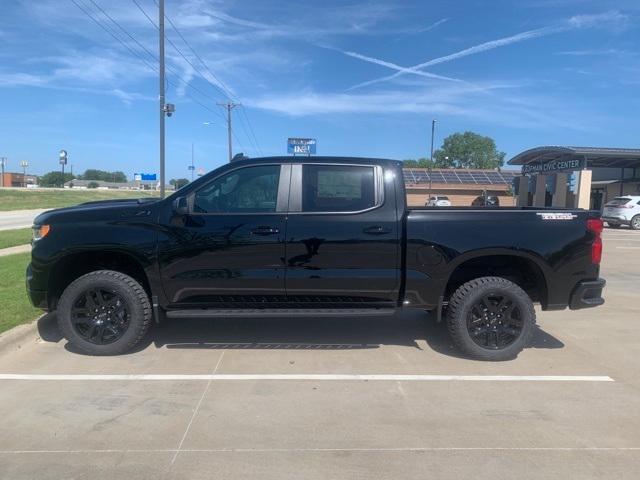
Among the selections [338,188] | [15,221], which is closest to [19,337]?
[338,188]

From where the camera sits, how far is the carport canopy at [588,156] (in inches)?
1244

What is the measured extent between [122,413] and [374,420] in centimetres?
192

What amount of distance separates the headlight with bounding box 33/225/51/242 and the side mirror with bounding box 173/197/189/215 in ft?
4.13

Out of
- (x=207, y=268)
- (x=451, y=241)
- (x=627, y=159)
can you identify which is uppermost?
(x=627, y=159)

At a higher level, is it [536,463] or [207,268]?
[207,268]

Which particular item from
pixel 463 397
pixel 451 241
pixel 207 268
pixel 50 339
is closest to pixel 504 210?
pixel 451 241

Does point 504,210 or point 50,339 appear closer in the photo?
point 504,210

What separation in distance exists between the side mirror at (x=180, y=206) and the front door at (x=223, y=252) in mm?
47

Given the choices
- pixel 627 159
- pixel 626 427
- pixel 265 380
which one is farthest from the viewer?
pixel 627 159

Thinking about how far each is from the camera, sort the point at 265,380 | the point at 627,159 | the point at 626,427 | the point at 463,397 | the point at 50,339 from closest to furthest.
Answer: the point at 626,427, the point at 463,397, the point at 265,380, the point at 50,339, the point at 627,159

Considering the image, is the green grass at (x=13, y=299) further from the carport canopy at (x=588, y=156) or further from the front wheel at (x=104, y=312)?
the carport canopy at (x=588, y=156)

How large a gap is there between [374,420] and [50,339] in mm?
3958

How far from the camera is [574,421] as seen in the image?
4.01 metres

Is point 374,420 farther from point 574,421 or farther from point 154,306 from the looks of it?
point 154,306
